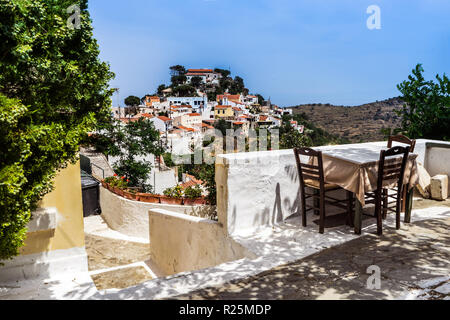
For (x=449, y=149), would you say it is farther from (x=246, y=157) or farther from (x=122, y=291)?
(x=122, y=291)

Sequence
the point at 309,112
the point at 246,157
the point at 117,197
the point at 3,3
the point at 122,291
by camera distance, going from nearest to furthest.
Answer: the point at 3,3 → the point at 122,291 → the point at 246,157 → the point at 117,197 → the point at 309,112

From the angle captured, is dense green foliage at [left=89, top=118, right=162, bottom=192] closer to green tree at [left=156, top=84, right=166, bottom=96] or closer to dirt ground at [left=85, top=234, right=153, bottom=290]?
dirt ground at [left=85, top=234, right=153, bottom=290]

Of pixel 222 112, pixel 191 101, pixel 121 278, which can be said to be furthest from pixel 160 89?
pixel 121 278

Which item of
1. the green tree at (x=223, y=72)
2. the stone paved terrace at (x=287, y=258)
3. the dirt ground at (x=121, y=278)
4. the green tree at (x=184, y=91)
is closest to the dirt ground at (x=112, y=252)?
the dirt ground at (x=121, y=278)

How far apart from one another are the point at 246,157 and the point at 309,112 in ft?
249

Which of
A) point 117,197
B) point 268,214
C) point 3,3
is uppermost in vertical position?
point 3,3

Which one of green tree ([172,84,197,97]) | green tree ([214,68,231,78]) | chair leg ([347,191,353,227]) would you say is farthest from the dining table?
green tree ([214,68,231,78])

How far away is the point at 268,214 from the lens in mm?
4566

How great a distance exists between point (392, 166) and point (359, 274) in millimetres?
1592

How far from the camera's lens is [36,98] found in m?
3.15

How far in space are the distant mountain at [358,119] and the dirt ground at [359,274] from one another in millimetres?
36225

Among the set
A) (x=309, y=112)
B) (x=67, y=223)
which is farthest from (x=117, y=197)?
(x=309, y=112)

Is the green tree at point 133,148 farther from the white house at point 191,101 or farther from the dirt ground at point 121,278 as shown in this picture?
the white house at point 191,101
